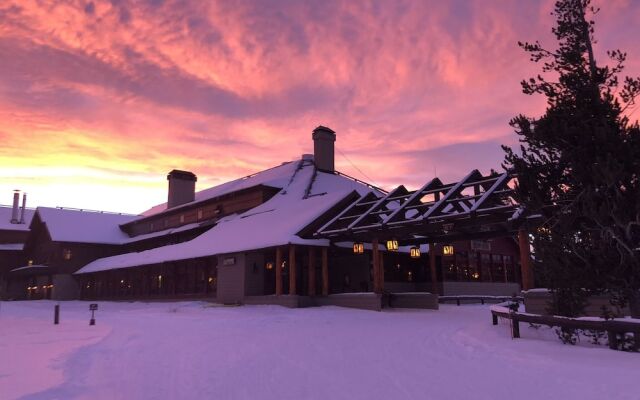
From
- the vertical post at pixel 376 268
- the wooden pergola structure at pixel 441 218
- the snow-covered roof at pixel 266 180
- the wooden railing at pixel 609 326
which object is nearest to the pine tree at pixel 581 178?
the wooden railing at pixel 609 326

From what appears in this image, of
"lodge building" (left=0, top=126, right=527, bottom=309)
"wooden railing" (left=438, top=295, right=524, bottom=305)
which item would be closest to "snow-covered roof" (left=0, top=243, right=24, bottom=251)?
"lodge building" (left=0, top=126, right=527, bottom=309)

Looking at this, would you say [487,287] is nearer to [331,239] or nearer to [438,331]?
[331,239]

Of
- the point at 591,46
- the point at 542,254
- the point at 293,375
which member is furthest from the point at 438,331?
the point at 591,46

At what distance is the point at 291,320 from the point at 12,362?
9.71 meters

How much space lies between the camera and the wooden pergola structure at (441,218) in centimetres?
1854

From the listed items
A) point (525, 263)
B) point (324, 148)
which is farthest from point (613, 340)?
point (324, 148)

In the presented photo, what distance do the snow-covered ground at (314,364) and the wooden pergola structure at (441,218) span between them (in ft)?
15.5

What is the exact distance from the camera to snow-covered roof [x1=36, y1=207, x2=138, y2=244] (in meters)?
48.0

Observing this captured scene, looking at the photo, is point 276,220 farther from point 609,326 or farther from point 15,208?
point 15,208

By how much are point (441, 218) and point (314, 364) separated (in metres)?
12.2

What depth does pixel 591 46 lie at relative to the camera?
13.4 metres

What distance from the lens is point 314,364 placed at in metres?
9.44

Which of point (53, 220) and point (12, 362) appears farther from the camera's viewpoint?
point (53, 220)

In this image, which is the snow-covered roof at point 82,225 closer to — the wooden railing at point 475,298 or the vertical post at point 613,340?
the wooden railing at point 475,298
